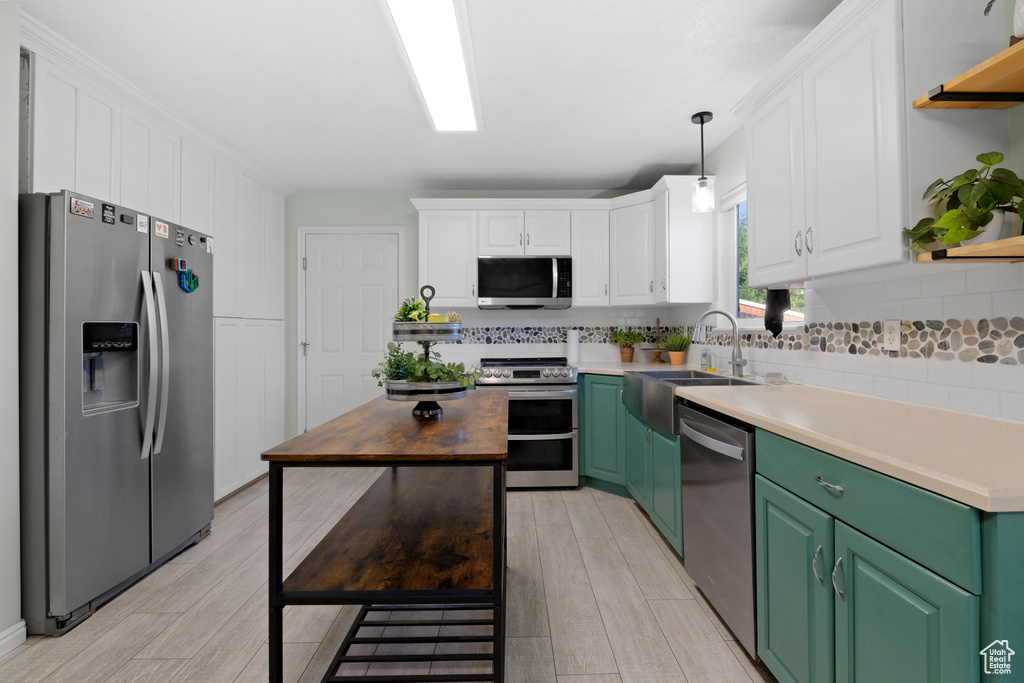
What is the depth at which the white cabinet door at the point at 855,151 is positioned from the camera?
57.3 inches

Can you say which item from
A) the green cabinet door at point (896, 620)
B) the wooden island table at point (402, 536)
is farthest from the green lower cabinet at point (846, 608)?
the wooden island table at point (402, 536)

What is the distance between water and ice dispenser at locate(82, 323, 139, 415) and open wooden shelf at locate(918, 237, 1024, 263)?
2.93 meters

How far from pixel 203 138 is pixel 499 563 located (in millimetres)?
3382

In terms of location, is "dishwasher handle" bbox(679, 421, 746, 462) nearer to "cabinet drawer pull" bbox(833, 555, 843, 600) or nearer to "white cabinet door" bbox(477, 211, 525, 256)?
"cabinet drawer pull" bbox(833, 555, 843, 600)

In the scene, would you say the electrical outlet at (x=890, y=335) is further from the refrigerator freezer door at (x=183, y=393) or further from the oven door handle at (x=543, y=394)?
the refrigerator freezer door at (x=183, y=393)

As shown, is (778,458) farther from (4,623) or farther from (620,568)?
(4,623)

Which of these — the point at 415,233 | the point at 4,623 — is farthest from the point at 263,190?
the point at 4,623

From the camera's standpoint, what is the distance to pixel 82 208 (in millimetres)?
2002

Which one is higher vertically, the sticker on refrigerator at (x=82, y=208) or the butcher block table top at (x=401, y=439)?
the sticker on refrigerator at (x=82, y=208)

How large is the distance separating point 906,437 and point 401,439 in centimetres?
131

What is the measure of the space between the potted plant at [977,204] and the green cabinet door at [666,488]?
1.42 m

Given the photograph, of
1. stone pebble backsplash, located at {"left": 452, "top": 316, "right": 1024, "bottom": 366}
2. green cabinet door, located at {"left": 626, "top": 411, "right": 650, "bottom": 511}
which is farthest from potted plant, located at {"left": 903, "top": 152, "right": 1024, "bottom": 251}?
green cabinet door, located at {"left": 626, "top": 411, "right": 650, "bottom": 511}

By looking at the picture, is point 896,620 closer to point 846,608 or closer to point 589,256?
point 846,608

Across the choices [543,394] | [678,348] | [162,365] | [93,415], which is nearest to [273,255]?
[162,365]
